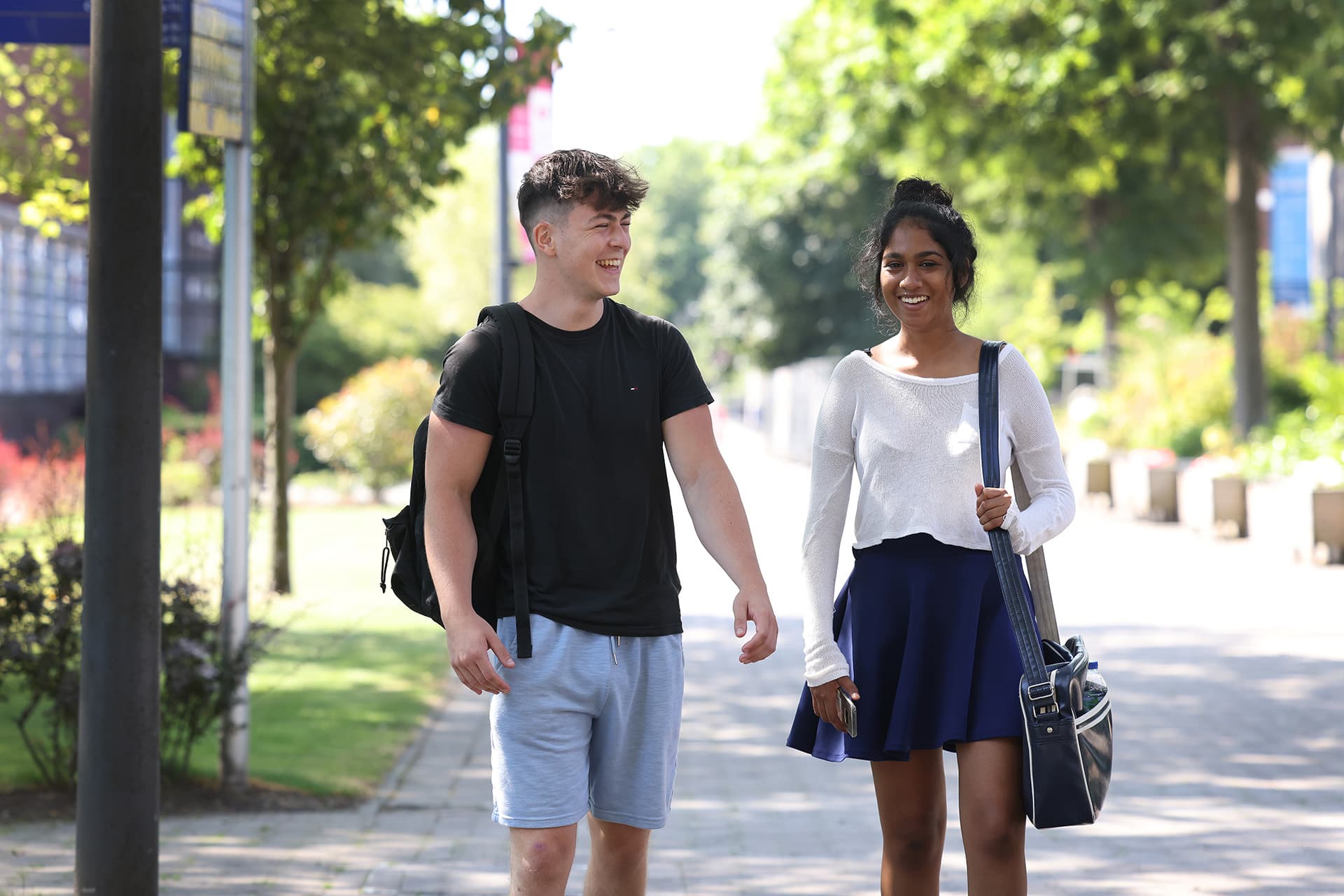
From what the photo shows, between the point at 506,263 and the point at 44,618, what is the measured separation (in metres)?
10.7

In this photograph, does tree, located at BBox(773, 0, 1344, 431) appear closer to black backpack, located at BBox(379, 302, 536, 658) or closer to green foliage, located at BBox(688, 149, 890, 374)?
black backpack, located at BBox(379, 302, 536, 658)

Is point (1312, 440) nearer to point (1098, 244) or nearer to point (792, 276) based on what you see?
point (1098, 244)

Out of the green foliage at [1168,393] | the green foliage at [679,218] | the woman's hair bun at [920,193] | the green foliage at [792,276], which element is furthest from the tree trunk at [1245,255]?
the green foliage at [679,218]

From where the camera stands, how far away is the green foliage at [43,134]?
10.2m

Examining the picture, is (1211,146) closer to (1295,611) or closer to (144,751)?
(1295,611)

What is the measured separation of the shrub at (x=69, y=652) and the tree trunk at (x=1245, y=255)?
1572cm

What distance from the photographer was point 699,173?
371ft

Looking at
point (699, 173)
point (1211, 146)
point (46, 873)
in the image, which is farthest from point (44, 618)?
point (699, 173)

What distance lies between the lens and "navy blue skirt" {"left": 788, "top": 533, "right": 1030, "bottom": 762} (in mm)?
3652

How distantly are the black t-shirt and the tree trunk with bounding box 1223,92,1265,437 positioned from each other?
17.7 meters

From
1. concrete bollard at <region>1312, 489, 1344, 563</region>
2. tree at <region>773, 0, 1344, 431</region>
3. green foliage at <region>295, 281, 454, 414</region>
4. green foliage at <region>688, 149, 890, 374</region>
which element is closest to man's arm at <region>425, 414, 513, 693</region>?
concrete bollard at <region>1312, 489, 1344, 563</region>

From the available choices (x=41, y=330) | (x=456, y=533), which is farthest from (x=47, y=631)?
(x=41, y=330)

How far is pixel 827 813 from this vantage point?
6539mm

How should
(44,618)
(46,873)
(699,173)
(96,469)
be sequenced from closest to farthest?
(96,469), (46,873), (44,618), (699,173)
